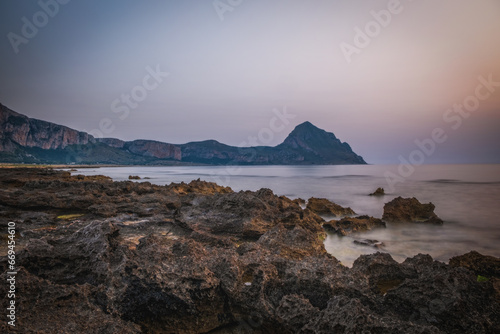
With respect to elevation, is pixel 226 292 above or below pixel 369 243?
above

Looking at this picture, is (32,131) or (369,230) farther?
(32,131)

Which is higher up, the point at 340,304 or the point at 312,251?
the point at 340,304

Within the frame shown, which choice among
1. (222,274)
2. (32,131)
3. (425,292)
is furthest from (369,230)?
(32,131)

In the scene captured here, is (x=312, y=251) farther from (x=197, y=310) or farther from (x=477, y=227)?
(x=477, y=227)

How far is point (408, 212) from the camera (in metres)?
13.6

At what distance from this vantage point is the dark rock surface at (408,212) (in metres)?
13.2

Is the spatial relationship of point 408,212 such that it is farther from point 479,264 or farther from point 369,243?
point 479,264

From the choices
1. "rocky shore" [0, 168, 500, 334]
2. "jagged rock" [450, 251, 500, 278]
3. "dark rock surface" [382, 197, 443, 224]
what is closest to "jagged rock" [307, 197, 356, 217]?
"dark rock surface" [382, 197, 443, 224]

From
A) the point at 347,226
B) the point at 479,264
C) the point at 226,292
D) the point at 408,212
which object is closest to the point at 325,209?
the point at 408,212

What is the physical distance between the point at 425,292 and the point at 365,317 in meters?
1.19

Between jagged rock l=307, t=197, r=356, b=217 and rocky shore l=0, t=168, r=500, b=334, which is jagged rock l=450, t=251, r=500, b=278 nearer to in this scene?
rocky shore l=0, t=168, r=500, b=334

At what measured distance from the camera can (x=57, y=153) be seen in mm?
158000

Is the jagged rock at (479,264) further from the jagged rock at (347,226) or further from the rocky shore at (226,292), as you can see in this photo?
the jagged rock at (347,226)

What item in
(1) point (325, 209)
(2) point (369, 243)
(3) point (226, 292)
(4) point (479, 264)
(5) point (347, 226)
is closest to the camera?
(3) point (226, 292)
